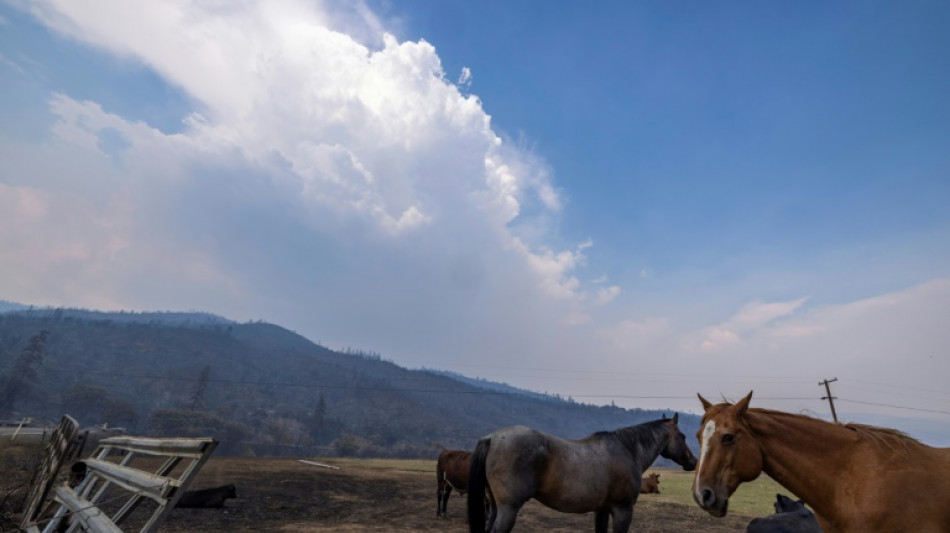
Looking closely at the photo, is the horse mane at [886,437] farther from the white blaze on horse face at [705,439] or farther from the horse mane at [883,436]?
the white blaze on horse face at [705,439]

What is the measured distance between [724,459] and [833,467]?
3.05 ft

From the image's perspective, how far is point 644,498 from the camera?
21906 millimetres

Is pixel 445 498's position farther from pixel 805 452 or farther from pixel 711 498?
pixel 805 452

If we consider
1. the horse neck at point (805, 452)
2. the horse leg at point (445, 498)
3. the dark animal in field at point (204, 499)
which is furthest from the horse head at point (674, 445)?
the dark animal in field at point (204, 499)

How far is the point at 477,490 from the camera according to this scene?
26.2 ft

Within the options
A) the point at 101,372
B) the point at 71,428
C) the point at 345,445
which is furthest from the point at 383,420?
the point at 71,428

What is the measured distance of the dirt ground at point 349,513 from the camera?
11.6 m

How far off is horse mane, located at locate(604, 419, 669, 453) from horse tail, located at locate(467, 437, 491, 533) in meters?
2.72

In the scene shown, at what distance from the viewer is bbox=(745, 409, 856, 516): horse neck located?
3943 millimetres

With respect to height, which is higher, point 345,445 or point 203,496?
point 203,496

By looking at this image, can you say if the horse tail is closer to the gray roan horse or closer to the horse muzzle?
the gray roan horse

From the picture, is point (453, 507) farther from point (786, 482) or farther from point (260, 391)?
point (260, 391)

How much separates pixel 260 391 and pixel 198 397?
234 ft

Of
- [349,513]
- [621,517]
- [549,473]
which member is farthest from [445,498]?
[549,473]
